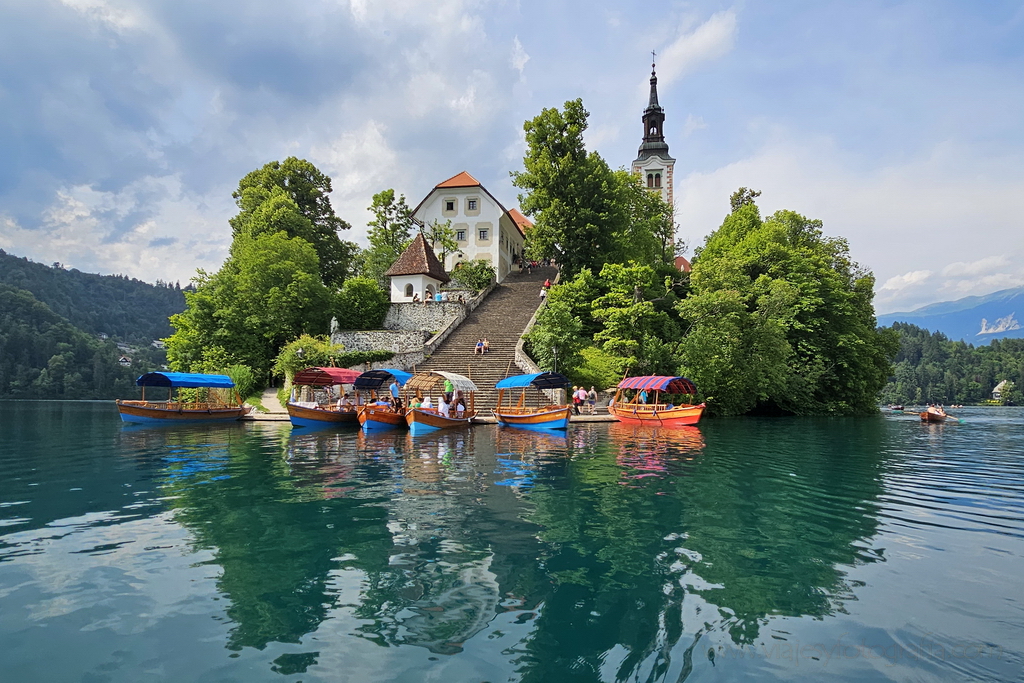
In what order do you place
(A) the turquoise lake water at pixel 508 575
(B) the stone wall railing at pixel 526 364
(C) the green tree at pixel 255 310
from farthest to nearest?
1. (C) the green tree at pixel 255 310
2. (B) the stone wall railing at pixel 526 364
3. (A) the turquoise lake water at pixel 508 575

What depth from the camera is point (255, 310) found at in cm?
4169

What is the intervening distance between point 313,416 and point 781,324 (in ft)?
105

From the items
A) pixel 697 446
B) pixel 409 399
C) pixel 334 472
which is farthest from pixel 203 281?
pixel 697 446

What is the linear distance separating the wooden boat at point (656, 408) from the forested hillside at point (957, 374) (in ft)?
367

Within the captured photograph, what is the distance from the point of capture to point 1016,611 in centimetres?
645

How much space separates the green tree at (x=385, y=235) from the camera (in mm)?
58781

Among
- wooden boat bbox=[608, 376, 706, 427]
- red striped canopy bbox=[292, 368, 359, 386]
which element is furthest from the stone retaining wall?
wooden boat bbox=[608, 376, 706, 427]

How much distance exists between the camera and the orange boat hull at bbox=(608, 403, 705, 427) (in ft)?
102

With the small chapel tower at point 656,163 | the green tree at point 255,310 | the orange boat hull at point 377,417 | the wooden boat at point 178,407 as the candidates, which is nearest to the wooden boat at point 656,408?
the orange boat hull at point 377,417

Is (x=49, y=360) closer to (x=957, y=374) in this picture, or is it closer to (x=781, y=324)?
(x=781, y=324)

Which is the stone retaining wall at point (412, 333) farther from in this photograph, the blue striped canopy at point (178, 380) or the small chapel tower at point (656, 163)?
the small chapel tower at point (656, 163)

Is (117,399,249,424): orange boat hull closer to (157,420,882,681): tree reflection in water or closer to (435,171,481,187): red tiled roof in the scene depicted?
(157,420,882,681): tree reflection in water

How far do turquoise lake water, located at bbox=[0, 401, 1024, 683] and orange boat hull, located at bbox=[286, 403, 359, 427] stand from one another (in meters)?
12.5

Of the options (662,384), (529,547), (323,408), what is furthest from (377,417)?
(529,547)
